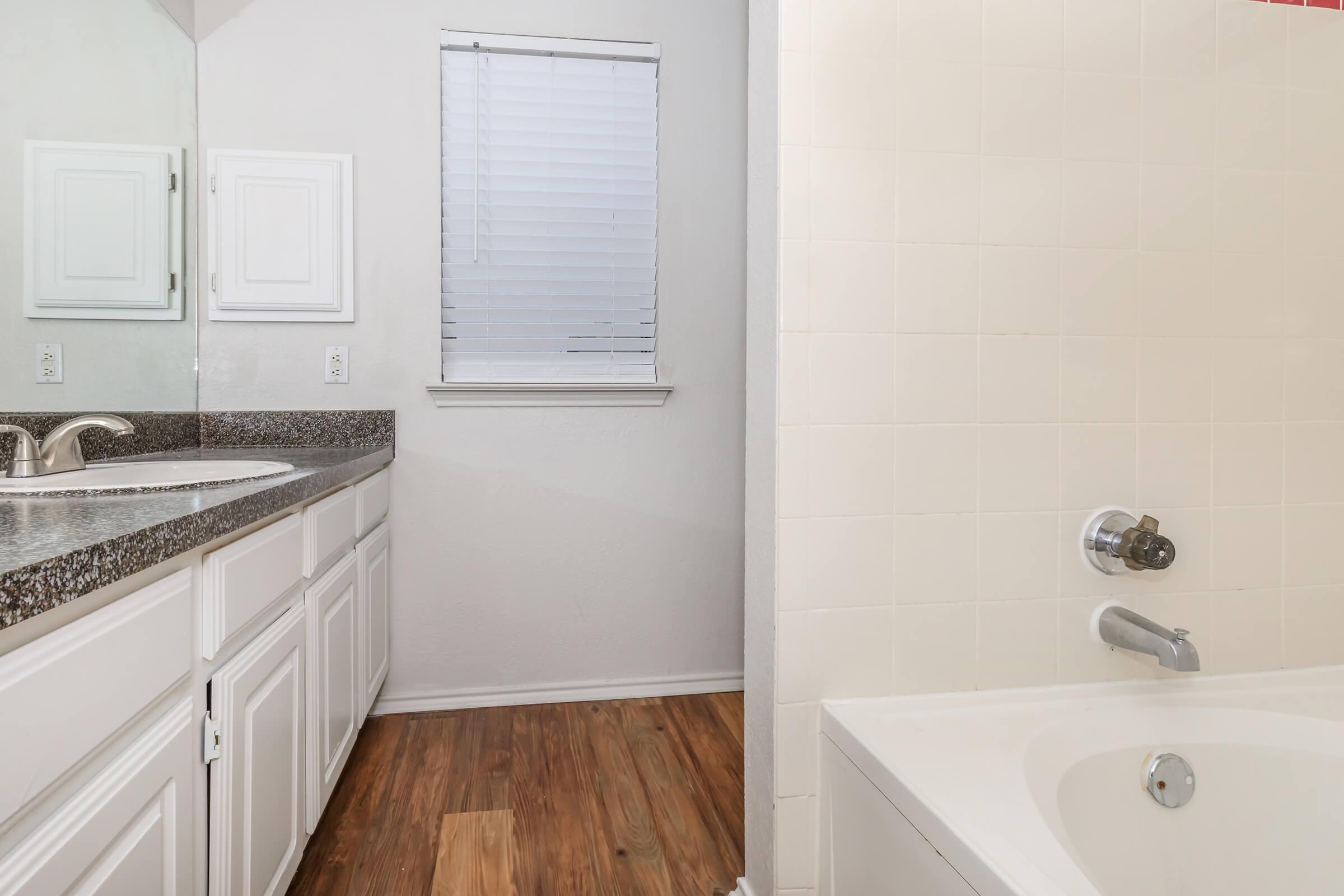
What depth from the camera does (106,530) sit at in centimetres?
72

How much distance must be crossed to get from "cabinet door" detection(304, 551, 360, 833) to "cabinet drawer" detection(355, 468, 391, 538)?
0.42 ft

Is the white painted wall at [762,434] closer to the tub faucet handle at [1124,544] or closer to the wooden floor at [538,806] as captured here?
the wooden floor at [538,806]

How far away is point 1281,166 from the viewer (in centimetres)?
133

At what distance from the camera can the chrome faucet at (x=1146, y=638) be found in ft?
3.54

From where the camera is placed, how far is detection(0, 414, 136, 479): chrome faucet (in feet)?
3.96

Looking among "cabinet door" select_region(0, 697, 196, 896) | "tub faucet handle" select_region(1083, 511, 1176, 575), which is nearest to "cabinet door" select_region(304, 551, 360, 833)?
"cabinet door" select_region(0, 697, 196, 896)

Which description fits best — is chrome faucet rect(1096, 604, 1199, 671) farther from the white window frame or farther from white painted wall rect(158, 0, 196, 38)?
white painted wall rect(158, 0, 196, 38)

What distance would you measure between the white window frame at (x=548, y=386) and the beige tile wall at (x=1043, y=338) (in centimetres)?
126

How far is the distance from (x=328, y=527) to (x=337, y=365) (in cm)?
87

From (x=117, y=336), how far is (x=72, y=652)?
1.50 metres

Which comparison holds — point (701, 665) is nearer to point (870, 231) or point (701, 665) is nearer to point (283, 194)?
point (870, 231)

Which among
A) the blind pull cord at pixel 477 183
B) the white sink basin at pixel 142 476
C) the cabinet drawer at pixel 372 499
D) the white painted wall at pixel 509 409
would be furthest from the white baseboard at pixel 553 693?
the blind pull cord at pixel 477 183

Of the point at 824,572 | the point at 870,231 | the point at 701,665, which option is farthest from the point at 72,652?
the point at 701,665

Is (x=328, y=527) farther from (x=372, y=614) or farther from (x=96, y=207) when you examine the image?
(x=96, y=207)
